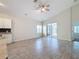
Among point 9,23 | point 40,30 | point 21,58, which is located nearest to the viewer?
point 21,58

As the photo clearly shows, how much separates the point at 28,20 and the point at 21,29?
1.65 m

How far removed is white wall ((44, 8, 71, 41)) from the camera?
10.1 m

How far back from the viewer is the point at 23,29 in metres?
10.6

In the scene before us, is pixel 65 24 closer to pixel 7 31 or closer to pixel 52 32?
pixel 52 32

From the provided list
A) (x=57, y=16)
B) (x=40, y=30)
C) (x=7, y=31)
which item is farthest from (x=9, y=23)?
(x=40, y=30)

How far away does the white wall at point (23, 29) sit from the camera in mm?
9398

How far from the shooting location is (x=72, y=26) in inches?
384

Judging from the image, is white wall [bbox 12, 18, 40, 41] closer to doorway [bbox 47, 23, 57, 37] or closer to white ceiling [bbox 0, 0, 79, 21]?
white ceiling [bbox 0, 0, 79, 21]

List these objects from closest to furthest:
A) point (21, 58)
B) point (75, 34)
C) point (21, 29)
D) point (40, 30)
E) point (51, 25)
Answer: point (21, 58) → point (75, 34) → point (21, 29) → point (51, 25) → point (40, 30)

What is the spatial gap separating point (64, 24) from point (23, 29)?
428 cm

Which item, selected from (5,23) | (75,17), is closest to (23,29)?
(5,23)

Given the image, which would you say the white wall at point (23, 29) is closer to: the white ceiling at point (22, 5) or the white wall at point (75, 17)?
the white ceiling at point (22, 5)

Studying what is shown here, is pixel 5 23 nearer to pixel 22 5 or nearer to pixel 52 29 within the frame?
pixel 22 5

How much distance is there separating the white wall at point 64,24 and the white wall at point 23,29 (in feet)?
9.68
